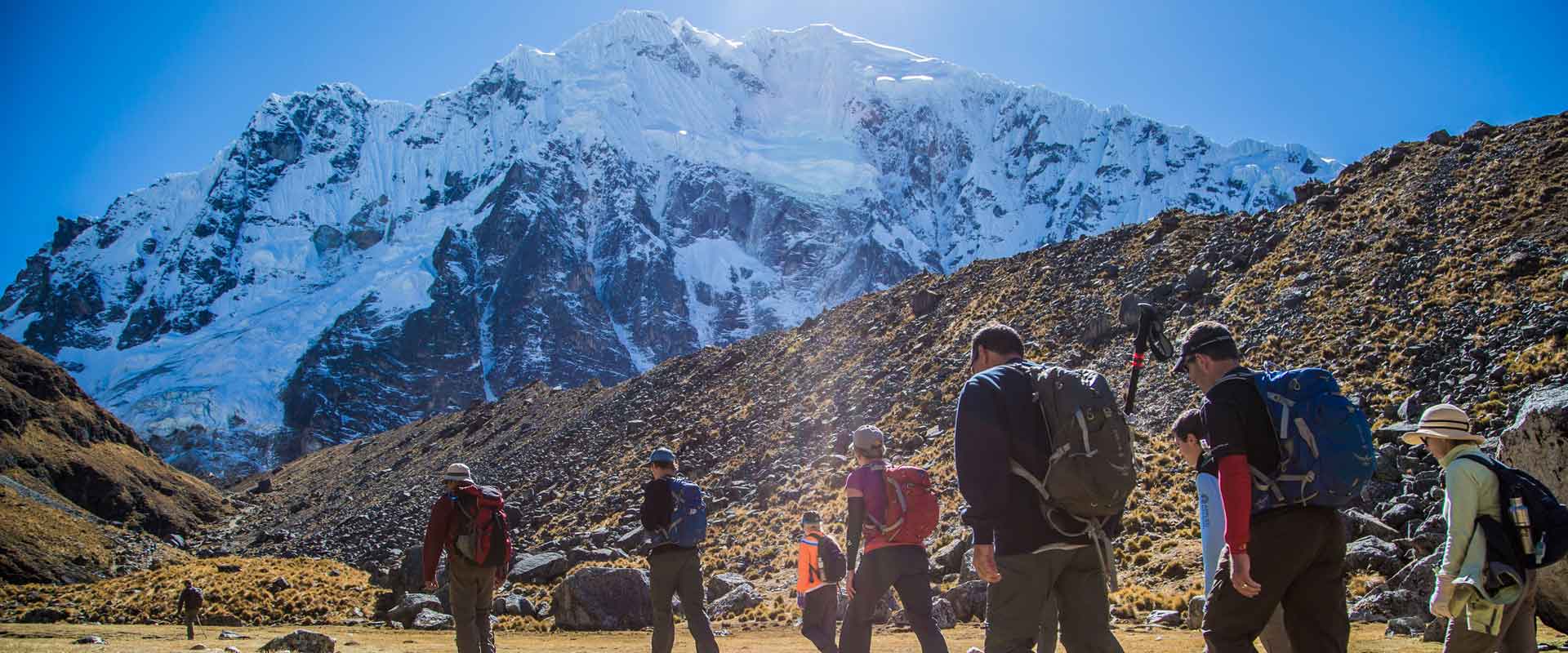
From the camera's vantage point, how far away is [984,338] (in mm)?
4703

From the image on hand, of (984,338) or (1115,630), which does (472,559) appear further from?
(1115,630)

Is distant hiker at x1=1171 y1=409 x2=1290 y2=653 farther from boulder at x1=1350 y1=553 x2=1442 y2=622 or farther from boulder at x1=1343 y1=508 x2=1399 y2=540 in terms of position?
boulder at x1=1343 y1=508 x2=1399 y2=540

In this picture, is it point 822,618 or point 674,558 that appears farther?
point 674,558

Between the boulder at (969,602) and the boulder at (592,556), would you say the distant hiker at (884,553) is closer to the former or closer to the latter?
the boulder at (969,602)

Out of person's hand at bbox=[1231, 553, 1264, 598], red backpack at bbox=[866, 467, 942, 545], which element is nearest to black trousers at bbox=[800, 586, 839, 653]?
red backpack at bbox=[866, 467, 942, 545]

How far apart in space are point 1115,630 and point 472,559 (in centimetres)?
730

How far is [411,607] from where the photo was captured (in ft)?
61.4

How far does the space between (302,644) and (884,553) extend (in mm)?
7670

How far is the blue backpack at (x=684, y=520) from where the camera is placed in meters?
7.45

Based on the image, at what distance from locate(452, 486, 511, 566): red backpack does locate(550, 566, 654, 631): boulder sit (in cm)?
871

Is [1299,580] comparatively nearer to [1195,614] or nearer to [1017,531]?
[1017,531]

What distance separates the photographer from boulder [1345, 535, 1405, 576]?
1191cm

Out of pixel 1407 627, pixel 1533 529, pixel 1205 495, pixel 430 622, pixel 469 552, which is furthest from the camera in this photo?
pixel 430 622

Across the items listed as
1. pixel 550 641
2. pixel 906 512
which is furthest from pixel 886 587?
pixel 550 641
